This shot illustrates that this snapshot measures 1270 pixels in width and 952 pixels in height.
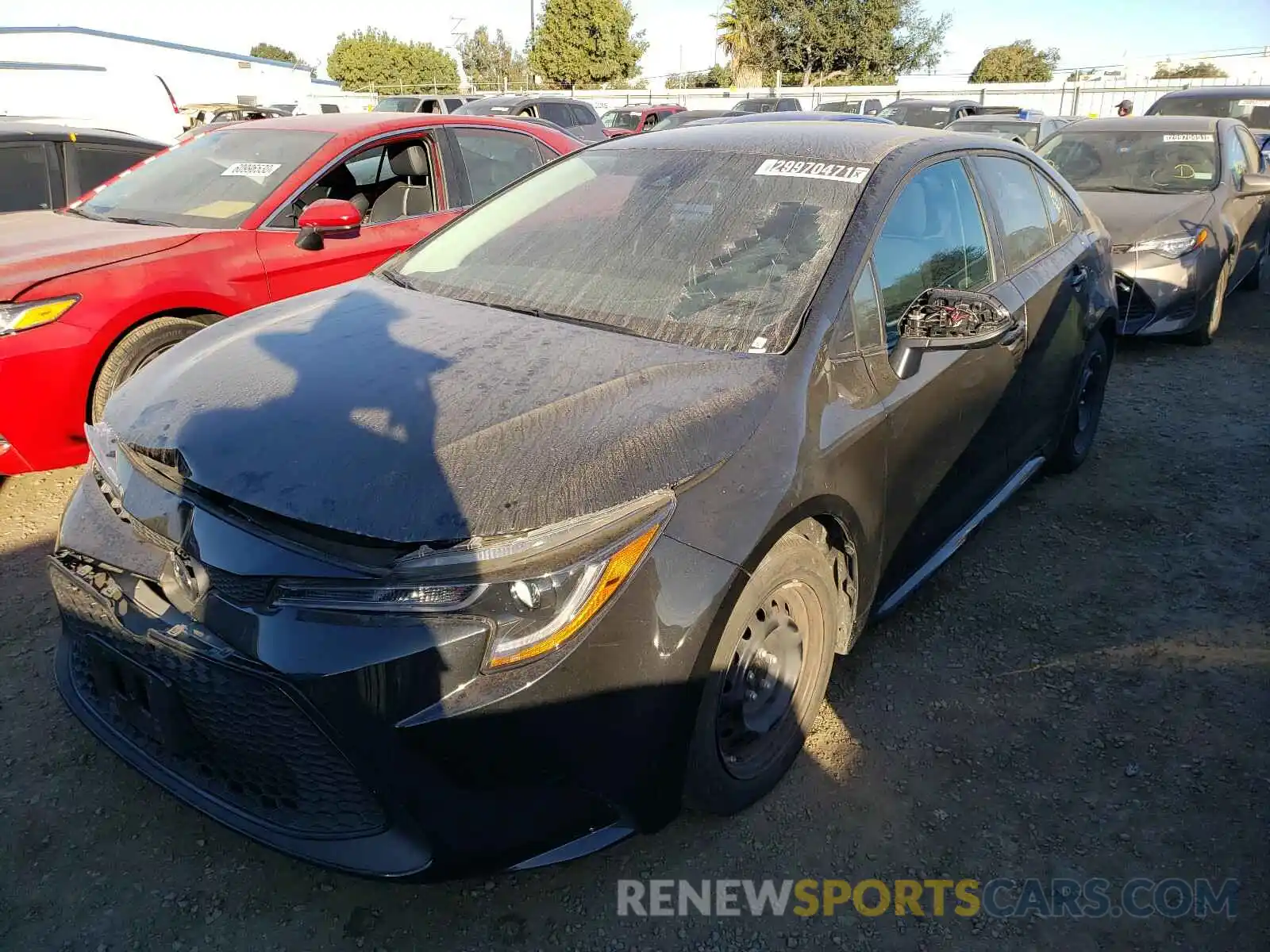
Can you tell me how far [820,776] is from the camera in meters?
2.51

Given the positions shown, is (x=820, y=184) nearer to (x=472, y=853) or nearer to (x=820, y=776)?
(x=820, y=776)

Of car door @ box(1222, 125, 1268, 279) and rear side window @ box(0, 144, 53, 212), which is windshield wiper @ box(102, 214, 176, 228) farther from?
car door @ box(1222, 125, 1268, 279)

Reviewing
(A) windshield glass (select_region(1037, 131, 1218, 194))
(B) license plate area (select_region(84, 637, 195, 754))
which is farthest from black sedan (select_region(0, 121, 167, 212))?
(A) windshield glass (select_region(1037, 131, 1218, 194))

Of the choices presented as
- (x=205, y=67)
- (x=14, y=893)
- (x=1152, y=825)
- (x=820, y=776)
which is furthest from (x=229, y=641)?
(x=205, y=67)

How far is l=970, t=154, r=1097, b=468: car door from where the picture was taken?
10.9 feet

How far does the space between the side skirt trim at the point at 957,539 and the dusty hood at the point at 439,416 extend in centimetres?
101

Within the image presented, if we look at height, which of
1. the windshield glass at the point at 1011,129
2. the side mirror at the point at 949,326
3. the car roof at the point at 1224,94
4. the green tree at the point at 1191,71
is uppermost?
the green tree at the point at 1191,71

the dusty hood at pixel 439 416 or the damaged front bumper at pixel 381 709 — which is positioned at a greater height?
the dusty hood at pixel 439 416

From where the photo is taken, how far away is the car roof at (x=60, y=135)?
5.42 meters

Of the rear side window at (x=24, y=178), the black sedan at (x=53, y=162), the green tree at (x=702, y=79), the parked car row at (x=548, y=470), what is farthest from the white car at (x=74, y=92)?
the green tree at (x=702, y=79)

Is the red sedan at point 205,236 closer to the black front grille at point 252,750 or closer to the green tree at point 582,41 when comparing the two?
the black front grille at point 252,750

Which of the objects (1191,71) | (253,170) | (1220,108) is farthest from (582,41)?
(253,170)

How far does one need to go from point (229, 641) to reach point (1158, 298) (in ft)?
21.3

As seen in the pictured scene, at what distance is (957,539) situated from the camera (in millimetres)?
3160
